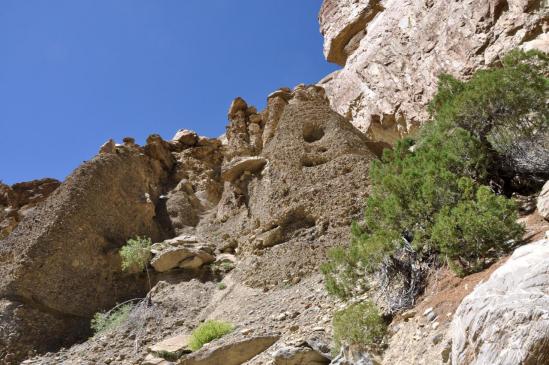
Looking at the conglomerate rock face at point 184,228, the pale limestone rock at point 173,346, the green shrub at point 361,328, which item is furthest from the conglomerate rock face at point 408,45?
the pale limestone rock at point 173,346

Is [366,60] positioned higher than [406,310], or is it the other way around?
[366,60]

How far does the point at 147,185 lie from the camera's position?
25.3 metres

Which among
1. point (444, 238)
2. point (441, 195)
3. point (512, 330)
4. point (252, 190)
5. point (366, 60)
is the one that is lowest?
point (512, 330)

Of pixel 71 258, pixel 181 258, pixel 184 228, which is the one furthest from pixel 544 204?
pixel 184 228

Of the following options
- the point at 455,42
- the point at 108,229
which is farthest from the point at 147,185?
the point at 455,42

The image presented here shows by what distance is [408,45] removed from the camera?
76.1 feet

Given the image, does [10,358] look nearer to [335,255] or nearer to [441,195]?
[335,255]

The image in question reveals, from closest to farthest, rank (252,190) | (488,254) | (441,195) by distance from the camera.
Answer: (488,254), (441,195), (252,190)

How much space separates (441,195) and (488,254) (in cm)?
155

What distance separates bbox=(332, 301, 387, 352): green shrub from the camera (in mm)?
8391

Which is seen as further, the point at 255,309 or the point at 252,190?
the point at 252,190

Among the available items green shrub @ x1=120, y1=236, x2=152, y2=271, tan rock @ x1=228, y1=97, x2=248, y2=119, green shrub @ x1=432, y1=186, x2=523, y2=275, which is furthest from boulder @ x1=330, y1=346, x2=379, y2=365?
tan rock @ x1=228, y1=97, x2=248, y2=119

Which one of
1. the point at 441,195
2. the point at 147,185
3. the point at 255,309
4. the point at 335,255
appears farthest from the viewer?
the point at 147,185

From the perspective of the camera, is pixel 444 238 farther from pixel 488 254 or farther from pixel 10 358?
pixel 10 358
